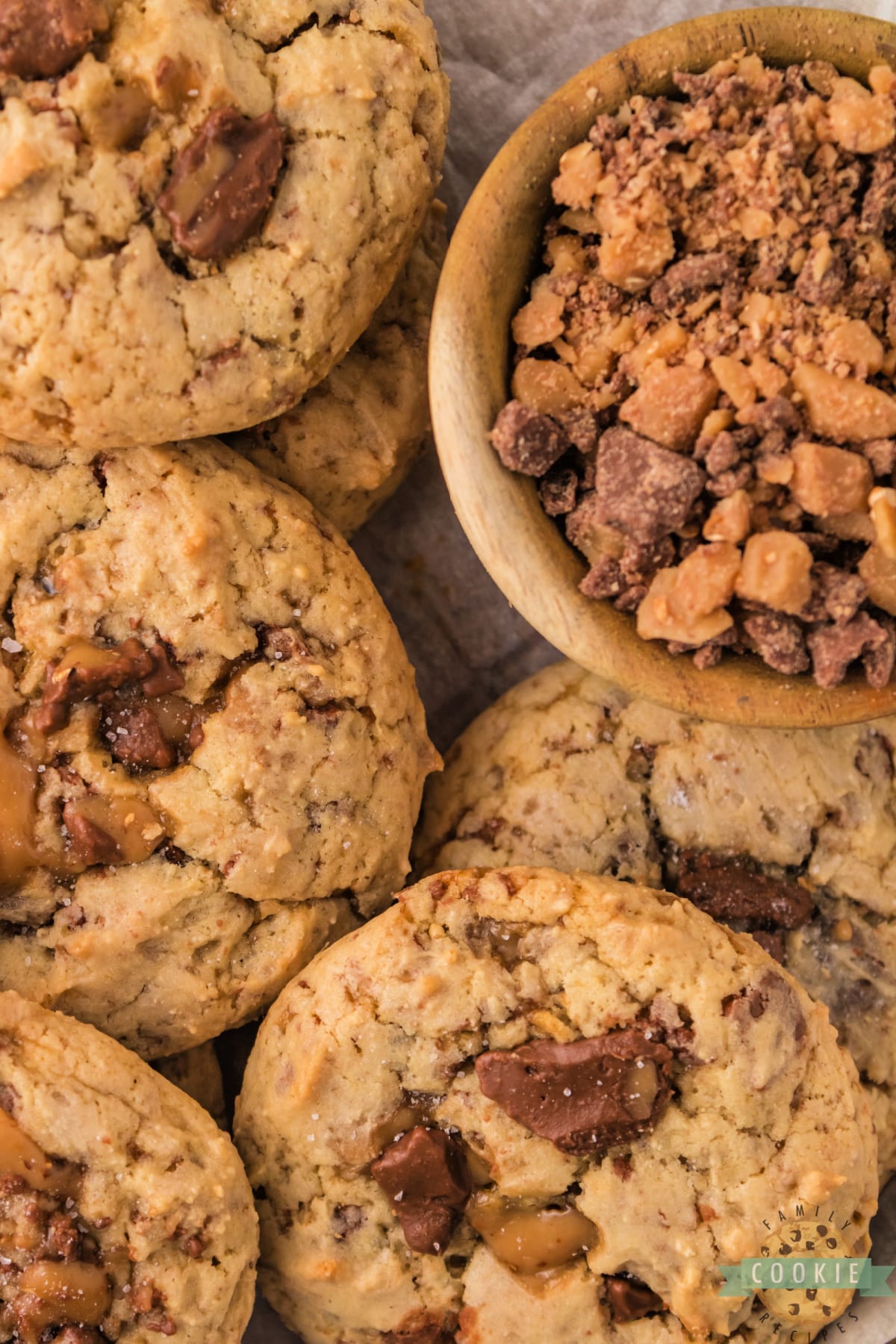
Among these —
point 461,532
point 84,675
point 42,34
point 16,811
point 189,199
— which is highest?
point 42,34

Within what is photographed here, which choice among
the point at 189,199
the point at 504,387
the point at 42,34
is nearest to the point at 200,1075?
the point at 504,387

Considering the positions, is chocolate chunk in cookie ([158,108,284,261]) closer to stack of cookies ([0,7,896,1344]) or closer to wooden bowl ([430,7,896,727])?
stack of cookies ([0,7,896,1344])

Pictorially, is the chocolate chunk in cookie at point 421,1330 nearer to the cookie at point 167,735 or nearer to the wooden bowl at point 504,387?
the cookie at point 167,735

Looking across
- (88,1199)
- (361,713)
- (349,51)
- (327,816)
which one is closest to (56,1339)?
(88,1199)

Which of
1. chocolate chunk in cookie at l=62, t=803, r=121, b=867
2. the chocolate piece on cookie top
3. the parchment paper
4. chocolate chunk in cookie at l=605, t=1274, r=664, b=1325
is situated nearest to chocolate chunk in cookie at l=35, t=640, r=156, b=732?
chocolate chunk in cookie at l=62, t=803, r=121, b=867

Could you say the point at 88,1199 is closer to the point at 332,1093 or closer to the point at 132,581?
the point at 332,1093

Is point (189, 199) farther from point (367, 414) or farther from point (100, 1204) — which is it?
point (100, 1204)
